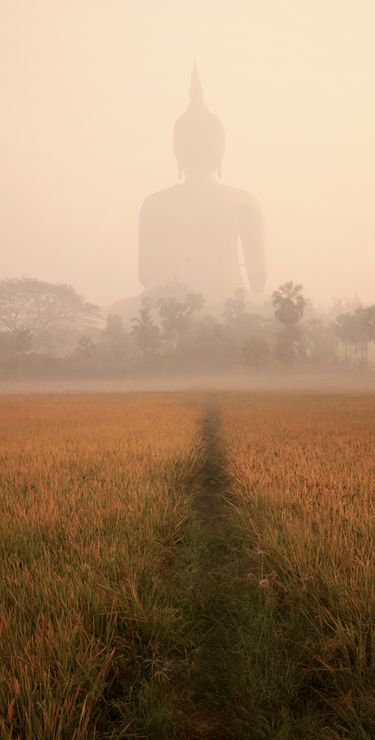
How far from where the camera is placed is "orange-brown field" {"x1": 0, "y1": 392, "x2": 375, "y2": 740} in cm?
186

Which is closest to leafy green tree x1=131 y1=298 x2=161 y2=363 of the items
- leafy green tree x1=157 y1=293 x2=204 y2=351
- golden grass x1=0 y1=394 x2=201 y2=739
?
leafy green tree x1=157 y1=293 x2=204 y2=351

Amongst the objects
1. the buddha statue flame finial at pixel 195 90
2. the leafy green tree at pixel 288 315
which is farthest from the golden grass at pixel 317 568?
the buddha statue flame finial at pixel 195 90

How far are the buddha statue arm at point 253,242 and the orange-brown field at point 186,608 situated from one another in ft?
223

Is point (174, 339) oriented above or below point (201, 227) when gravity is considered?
below

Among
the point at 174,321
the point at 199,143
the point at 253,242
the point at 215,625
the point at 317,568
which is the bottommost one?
the point at 215,625

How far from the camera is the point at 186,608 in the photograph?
2.90 meters

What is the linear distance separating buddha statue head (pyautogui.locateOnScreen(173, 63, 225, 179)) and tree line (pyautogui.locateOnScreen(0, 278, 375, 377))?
29.2 m

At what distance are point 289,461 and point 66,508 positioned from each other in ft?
11.9

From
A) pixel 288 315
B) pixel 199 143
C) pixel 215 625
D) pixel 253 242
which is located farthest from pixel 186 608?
pixel 199 143

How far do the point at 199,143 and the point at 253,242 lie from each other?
60.9ft

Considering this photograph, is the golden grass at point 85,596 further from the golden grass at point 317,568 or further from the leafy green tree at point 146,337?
the leafy green tree at point 146,337

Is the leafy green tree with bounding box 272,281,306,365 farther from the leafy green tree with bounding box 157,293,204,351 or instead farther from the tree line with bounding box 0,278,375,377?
the leafy green tree with bounding box 157,293,204,351

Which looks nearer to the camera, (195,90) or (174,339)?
(174,339)

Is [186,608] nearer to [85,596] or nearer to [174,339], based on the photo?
[85,596]
